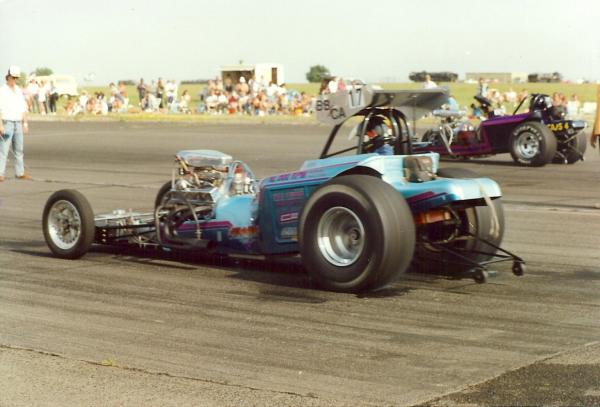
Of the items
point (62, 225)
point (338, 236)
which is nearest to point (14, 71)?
point (62, 225)

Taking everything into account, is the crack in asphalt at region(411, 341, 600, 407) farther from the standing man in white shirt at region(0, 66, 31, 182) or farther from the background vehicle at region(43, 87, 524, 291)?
the standing man in white shirt at region(0, 66, 31, 182)

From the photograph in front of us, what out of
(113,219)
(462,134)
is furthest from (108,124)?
(113,219)

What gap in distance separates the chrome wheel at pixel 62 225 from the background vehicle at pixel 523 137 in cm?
1028

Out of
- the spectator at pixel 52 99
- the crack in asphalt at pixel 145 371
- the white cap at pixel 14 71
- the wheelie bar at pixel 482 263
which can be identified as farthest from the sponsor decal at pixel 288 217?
the spectator at pixel 52 99

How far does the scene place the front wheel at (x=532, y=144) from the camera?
18891 mm

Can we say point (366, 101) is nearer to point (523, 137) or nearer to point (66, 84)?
point (523, 137)

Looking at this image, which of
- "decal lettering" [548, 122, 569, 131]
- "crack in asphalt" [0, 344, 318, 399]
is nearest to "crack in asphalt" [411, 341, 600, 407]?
"crack in asphalt" [0, 344, 318, 399]

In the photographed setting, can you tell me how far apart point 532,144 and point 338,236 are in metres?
11.9

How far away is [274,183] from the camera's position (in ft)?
27.7

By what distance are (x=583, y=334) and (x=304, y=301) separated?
6.72 ft

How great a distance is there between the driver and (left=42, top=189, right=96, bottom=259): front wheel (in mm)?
2613

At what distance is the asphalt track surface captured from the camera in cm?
546

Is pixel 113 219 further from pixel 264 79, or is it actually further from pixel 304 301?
pixel 264 79

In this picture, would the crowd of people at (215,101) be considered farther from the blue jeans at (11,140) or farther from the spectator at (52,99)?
the blue jeans at (11,140)
